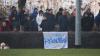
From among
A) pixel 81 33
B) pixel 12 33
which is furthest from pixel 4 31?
pixel 81 33

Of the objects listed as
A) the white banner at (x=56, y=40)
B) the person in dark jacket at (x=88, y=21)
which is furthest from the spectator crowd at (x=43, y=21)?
the white banner at (x=56, y=40)

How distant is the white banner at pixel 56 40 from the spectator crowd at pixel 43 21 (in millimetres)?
965

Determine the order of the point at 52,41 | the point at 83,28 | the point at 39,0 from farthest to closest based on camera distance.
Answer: the point at 39,0 → the point at 83,28 → the point at 52,41

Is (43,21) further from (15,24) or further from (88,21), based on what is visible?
(88,21)

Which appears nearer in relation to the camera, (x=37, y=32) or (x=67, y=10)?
(x=37, y=32)

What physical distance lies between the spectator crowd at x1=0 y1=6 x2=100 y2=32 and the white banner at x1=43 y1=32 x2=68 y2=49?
0.97 meters

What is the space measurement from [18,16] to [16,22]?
36 cm

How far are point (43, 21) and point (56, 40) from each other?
5.52 ft

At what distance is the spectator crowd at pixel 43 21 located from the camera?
75.8 feet

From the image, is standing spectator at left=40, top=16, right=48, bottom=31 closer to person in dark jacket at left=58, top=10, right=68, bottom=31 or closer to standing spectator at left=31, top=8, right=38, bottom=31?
standing spectator at left=31, top=8, right=38, bottom=31

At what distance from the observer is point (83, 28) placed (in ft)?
77.3

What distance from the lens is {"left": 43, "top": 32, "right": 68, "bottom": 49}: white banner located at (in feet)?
72.1

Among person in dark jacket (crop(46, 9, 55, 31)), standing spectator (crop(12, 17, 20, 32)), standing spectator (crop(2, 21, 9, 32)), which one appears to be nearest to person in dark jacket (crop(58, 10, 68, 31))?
person in dark jacket (crop(46, 9, 55, 31))

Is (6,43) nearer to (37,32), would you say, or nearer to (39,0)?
(37,32)
